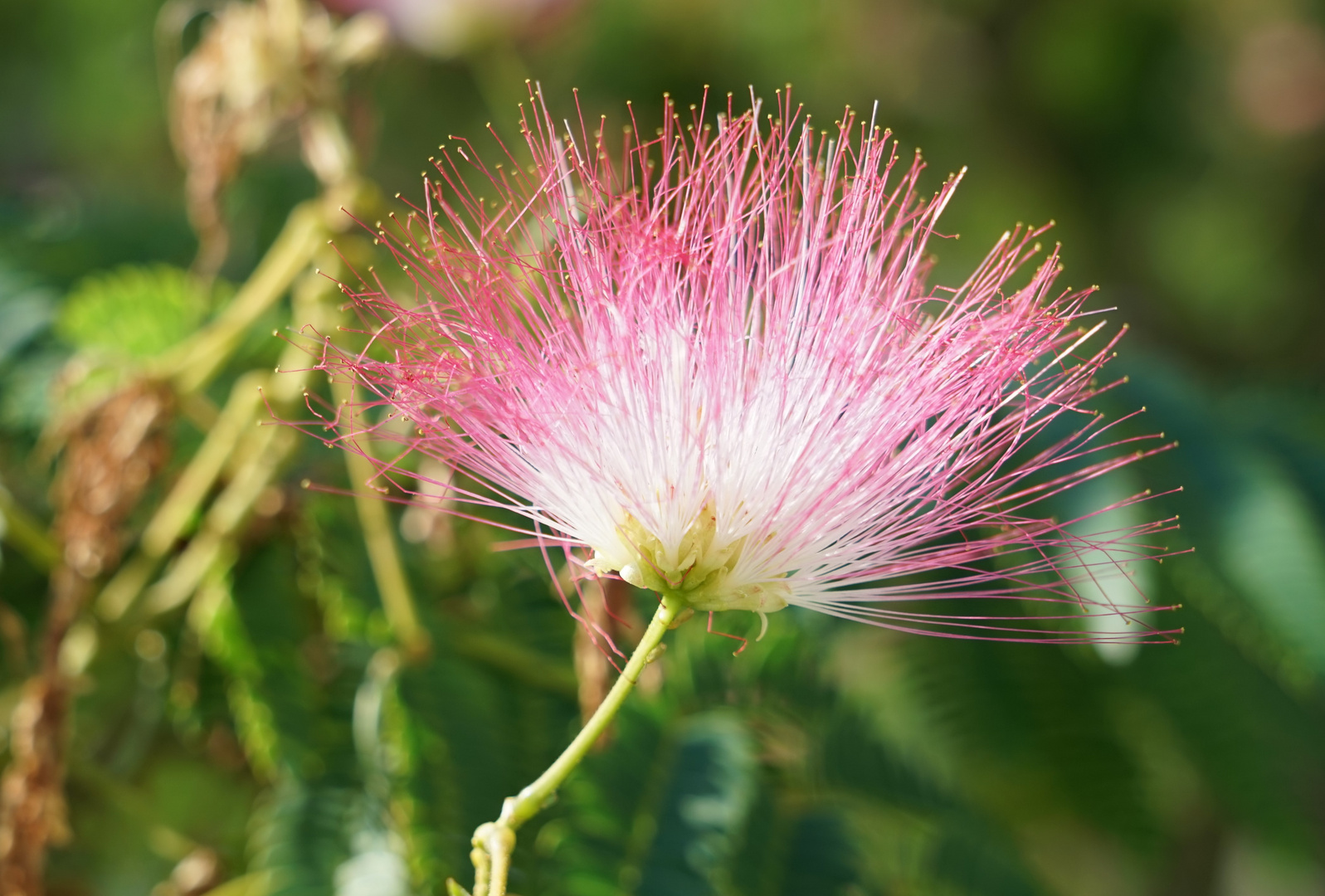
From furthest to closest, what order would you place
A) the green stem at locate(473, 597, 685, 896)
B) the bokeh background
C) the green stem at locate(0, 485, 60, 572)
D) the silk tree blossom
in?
1. the green stem at locate(0, 485, 60, 572)
2. the bokeh background
3. the silk tree blossom
4. the green stem at locate(473, 597, 685, 896)

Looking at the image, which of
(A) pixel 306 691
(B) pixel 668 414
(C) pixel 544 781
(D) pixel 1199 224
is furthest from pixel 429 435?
(D) pixel 1199 224

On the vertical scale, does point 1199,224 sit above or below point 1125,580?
above

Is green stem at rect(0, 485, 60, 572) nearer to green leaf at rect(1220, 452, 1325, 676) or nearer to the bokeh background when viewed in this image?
the bokeh background

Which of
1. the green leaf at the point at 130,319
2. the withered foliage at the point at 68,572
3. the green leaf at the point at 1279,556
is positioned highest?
the green leaf at the point at 1279,556

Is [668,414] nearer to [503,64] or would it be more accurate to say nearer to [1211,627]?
[1211,627]

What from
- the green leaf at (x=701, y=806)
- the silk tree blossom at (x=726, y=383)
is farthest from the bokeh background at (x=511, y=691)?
the silk tree blossom at (x=726, y=383)

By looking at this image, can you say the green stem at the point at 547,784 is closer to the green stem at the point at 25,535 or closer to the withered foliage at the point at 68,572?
the withered foliage at the point at 68,572

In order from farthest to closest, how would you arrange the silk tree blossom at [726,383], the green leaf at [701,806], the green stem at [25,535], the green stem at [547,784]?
the green stem at [25,535], the green leaf at [701,806], the silk tree blossom at [726,383], the green stem at [547,784]

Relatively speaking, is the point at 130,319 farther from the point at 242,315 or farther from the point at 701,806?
the point at 701,806

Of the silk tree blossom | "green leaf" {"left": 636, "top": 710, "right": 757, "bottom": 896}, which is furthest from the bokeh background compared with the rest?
the silk tree blossom
